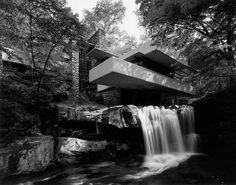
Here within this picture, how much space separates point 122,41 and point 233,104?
697 inches

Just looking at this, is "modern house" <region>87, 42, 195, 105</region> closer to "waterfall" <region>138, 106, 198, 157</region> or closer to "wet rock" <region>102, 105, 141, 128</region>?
"wet rock" <region>102, 105, 141, 128</region>

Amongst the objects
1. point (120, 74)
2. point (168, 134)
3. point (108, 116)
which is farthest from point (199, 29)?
point (108, 116)

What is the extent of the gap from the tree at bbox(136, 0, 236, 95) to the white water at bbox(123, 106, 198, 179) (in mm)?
2429

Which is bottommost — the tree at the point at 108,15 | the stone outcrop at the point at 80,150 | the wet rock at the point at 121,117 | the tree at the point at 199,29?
the stone outcrop at the point at 80,150

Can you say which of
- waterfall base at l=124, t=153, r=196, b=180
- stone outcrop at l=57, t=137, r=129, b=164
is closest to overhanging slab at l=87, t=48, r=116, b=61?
stone outcrop at l=57, t=137, r=129, b=164

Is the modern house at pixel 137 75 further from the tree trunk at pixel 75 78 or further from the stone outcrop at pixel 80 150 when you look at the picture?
the stone outcrop at pixel 80 150

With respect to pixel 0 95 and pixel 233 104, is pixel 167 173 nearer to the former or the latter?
pixel 233 104

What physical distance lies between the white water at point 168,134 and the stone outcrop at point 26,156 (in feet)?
12.3

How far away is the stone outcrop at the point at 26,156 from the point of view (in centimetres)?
458

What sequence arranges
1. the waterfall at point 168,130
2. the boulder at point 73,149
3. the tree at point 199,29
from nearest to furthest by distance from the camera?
the tree at point 199,29 → the boulder at point 73,149 → the waterfall at point 168,130

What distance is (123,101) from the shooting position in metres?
12.0

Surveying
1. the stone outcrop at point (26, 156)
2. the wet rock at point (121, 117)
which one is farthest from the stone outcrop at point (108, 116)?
the stone outcrop at point (26, 156)

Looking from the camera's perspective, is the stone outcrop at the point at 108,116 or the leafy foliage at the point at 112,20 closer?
the stone outcrop at the point at 108,116

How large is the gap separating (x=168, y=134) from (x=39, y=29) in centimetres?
813
